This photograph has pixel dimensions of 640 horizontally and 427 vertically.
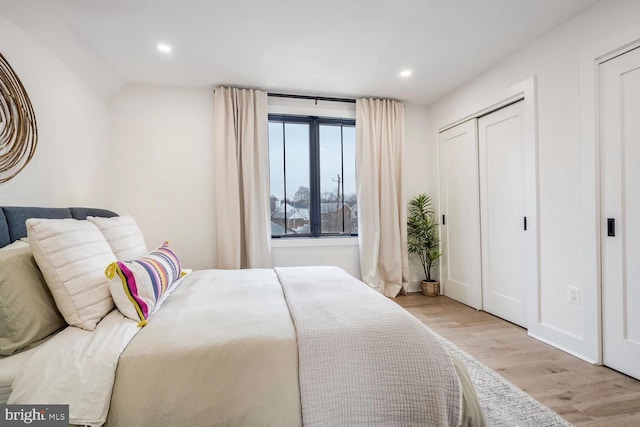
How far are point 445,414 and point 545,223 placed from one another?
2.07 m

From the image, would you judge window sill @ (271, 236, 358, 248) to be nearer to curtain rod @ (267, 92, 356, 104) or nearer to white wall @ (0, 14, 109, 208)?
curtain rod @ (267, 92, 356, 104)

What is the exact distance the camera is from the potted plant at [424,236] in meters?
3.72

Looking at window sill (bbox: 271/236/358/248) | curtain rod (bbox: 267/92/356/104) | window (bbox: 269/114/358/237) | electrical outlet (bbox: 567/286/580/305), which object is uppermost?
curtain rod (bbox: 267/92/356/104)

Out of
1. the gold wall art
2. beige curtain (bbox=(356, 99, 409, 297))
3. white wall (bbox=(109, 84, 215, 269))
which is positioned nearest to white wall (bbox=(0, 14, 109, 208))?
the gold wall art

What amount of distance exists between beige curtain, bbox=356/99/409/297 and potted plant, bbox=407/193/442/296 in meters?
0.20

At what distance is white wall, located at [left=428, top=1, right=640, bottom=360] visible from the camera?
2033 mm

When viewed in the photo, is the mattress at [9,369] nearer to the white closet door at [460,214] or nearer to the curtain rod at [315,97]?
the curtain rod at [315,97]

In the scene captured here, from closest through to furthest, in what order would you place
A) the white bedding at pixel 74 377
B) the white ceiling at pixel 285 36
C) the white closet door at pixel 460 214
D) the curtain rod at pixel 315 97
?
the white bedding at pixel 74 377 → the white ceiling at pixel 285 36 → the white closet door at pixel 460 214 → the curtain rod at pixel 315 97

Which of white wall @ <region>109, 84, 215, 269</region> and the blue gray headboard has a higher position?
white wall @ <region>109, 84, 215, 269</region>

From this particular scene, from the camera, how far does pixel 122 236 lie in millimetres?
1844

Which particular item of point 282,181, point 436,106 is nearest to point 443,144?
point 436,106

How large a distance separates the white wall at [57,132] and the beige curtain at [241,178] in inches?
44.1

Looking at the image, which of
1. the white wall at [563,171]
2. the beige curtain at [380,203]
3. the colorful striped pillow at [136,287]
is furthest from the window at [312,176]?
the colorful striped pillow at [136,287]

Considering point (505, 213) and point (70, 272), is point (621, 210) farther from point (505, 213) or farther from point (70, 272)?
point (70, 272)
